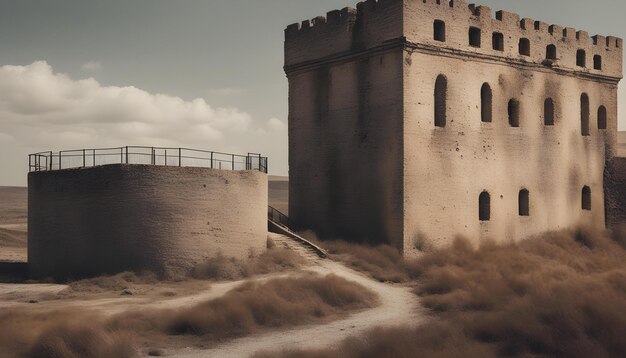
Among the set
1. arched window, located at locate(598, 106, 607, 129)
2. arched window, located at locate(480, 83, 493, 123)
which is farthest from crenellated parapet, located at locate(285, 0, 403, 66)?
arched window, located at locate(598, 106, 607, 129)

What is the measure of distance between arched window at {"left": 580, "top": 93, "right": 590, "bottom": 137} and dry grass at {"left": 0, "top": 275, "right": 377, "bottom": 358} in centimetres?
1655

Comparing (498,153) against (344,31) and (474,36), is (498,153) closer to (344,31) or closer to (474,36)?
(474,36)

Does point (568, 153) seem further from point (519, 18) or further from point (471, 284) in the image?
point (471, 284)

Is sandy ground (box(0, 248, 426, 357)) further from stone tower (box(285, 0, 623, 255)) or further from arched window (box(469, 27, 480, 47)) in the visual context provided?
arched window (box(469, 27, 480, 47))

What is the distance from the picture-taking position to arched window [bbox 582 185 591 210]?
95.1 feet

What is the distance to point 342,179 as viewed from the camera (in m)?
25.1

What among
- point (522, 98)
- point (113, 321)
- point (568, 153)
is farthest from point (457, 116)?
point (113, 321)

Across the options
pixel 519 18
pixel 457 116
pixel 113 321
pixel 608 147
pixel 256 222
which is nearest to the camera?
pixel 113 321

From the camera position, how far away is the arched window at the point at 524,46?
2683 cm

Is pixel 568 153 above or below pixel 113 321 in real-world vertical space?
above

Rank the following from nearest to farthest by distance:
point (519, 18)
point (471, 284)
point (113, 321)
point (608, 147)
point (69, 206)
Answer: point (113, 321) < point (471, 284) < point (69, 206) < point (519, 18) < point (608, 147)

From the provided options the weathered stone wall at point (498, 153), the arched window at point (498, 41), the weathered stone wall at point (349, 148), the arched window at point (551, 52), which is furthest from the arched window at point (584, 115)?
the weathered stone wall at point (349, 148)

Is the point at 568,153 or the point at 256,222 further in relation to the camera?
the point at 568,153

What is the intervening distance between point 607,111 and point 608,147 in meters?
1.63
